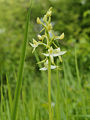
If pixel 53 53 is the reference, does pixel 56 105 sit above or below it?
below

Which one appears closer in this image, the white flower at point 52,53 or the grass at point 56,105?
the white flower at point 52,53

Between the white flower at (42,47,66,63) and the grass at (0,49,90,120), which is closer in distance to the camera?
the white flower at (42,47,66,63)

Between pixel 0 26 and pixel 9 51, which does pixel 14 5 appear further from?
pixel 9 51

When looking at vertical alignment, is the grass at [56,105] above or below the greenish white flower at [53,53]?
below

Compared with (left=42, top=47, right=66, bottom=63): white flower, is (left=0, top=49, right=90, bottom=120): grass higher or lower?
lower

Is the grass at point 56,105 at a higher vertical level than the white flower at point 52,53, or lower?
lower

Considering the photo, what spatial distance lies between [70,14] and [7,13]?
5.92ft

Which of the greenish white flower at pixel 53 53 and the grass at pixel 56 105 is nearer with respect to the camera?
the greenish white flower at pixel 53 53

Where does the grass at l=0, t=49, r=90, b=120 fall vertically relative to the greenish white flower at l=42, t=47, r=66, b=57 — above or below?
below

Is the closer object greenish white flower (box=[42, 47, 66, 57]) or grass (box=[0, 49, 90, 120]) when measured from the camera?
greenish white flower (box=[42, 47, 66, 57])

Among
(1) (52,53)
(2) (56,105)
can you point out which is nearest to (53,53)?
(1) (52,53)

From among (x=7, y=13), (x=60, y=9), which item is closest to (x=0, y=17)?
(x=7, y=13)

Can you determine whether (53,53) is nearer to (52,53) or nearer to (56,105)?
(52,53)

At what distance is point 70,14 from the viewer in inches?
195
